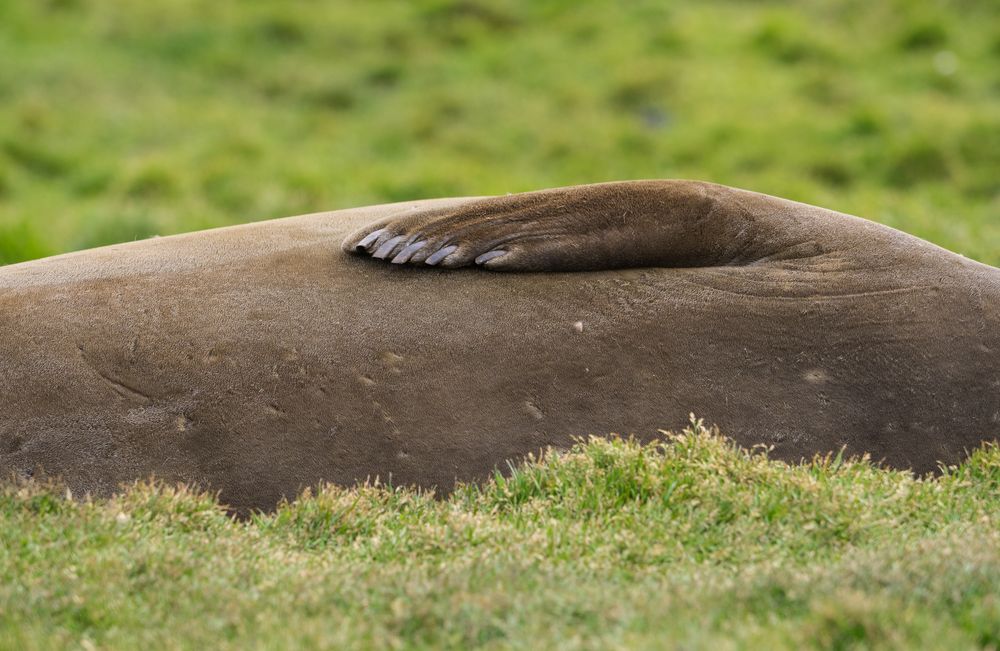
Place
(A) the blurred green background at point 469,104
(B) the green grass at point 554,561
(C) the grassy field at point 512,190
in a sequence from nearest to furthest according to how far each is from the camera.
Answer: (B) the green grass at point 554,561
(C) the grassy field at point 512,190
(A) the blurred green background at point 469,104

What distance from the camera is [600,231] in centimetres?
399

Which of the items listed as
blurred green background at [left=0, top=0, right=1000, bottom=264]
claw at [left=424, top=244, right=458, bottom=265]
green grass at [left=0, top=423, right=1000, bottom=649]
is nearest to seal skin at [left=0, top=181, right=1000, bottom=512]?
claw at [left=424, top=244, right=458, bottom=265]

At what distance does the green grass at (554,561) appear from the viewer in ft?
8.44

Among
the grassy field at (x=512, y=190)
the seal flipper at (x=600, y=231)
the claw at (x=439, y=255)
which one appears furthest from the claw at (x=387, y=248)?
the grassy field at (x=512, y=190)

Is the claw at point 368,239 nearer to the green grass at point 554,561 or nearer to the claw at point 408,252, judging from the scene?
the claw at point 408,252

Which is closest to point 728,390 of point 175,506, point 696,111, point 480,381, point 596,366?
point 596,366

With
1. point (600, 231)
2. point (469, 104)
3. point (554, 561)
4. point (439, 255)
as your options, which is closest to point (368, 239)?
point (439, 255)

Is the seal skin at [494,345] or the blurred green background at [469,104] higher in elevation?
the blurred green background at [469,104]

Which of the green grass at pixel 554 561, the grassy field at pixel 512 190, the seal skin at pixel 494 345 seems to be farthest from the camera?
the seal skin at pixel 494 345

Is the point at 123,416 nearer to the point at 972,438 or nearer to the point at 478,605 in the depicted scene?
the point at 478,605

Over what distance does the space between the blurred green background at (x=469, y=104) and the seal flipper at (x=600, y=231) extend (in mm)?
3762

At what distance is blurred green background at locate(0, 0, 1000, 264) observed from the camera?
8.96 metres

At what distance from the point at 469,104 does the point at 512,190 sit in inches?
81.8

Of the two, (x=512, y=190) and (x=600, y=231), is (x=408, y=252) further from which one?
(x=512, y=190)
